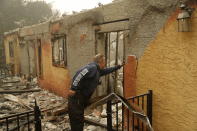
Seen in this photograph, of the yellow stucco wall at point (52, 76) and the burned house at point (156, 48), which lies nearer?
the burned house at point (156, 48)

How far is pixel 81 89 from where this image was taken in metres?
5.09

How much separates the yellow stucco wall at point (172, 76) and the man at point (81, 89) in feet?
3.53

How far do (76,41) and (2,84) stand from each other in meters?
7.70

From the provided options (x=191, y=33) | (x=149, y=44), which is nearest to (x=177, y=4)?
(x=191, y=33)

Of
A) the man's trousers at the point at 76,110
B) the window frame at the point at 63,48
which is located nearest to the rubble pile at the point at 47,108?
the man's trousers at the point at 76,110

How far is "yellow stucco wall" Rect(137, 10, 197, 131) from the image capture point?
4.19 metres

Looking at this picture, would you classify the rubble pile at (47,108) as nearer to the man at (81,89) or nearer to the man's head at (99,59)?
the man at (81,89)

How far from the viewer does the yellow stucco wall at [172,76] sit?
4.19m

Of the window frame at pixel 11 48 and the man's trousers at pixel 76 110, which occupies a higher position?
the window frame at pixel 11 48

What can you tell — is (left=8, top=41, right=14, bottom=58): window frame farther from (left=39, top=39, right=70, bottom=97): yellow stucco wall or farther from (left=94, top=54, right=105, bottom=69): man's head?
(left=94, top=54, right=105, bottom=69): man's head

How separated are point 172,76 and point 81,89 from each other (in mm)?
1896

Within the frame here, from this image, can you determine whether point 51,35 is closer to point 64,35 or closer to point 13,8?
point 64,35

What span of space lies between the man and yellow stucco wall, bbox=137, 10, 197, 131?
108cm

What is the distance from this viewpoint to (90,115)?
729cm
